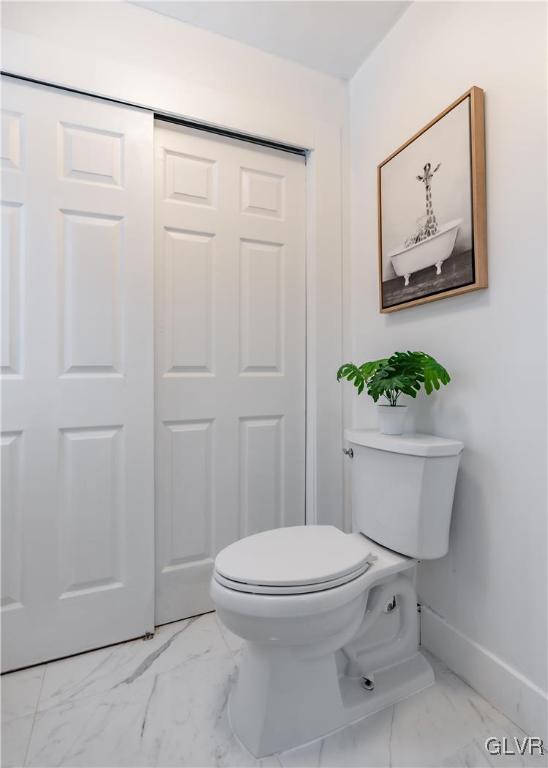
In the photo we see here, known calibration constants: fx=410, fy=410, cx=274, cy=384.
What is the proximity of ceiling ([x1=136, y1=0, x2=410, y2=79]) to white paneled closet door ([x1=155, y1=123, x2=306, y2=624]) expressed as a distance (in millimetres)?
383

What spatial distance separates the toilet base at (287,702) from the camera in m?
1.01

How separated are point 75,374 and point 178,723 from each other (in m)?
1.05

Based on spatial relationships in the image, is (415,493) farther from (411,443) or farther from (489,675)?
(489,675)

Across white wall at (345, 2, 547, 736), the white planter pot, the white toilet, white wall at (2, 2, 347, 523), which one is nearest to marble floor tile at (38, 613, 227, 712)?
the white toilet

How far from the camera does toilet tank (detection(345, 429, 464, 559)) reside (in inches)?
45.9

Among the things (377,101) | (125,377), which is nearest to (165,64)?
(377,101)

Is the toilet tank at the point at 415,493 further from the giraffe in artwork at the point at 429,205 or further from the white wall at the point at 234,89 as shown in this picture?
the giraffe in artwork at the point at 429,205

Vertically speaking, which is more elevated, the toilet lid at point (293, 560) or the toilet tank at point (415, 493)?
the toilet tank at point (415, 493)

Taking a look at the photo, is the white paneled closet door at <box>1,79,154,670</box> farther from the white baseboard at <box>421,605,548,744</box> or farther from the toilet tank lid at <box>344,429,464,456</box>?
the white baseboard at <box>421,605,548,744</box>

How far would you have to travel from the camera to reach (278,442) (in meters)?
1.72

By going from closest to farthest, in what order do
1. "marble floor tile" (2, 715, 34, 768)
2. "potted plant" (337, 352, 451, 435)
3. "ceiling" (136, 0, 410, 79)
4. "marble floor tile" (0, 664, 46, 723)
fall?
"marble floor tile" (2, 715, 34, 768)
"marble floor tile" (0, 664, 46, 723)
"potted plant" (337, 352, 451, 435)
"ceiling" (136, 0, 410, 79)

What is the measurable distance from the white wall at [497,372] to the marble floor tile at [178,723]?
155 millimetres

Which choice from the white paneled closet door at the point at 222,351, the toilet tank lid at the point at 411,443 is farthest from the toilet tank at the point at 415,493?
the white paneled closet door at the point at 222,351

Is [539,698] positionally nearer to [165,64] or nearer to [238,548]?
[238,548]
